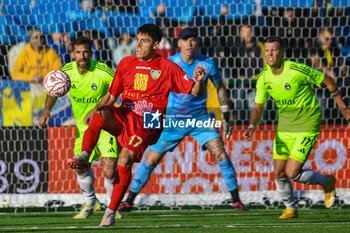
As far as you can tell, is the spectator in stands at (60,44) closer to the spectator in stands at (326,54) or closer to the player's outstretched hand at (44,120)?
the player's outstretched hand at (44,120)

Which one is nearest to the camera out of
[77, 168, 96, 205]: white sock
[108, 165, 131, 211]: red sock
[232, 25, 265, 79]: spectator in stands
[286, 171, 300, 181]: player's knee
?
[108, 165, 131, 211]: red sock

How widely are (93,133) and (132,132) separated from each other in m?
0.39

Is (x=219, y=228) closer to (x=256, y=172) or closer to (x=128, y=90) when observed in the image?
(x=128, y=90)

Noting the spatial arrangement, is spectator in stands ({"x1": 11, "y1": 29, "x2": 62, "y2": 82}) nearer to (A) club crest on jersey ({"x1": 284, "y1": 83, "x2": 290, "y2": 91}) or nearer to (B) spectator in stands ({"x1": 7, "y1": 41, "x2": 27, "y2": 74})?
(B) spectator in stands ({"x1": 7, "y1": 41, "x2": 27, "y2": 74})

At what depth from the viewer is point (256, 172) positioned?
9.40 m

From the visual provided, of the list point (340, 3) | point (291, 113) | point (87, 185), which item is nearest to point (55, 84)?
point (87, 185)

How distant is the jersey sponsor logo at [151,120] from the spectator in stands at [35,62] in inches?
136

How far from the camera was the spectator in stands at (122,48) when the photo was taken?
10211mm

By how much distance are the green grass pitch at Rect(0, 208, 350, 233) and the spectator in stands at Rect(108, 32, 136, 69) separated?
251 centimetres

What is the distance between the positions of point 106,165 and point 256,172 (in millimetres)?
2332

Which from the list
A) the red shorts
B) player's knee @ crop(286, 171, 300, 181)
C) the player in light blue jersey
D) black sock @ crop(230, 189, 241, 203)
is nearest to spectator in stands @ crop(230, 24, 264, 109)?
the player in light blue jersey

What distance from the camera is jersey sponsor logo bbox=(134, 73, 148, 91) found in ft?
21.9

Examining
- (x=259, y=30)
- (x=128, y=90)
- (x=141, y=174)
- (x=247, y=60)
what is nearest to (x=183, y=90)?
(x=128, y=90)

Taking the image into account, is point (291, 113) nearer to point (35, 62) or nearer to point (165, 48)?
point (165, 48)
